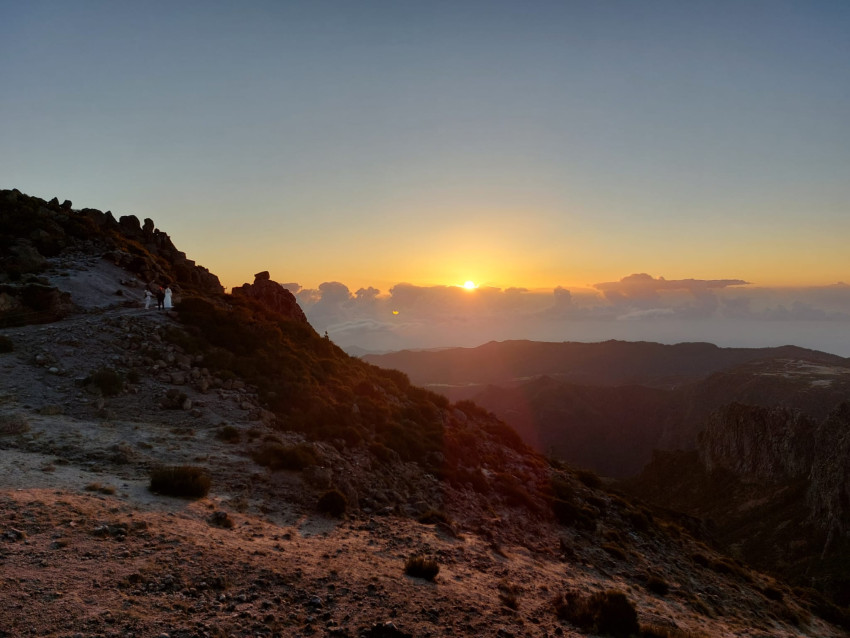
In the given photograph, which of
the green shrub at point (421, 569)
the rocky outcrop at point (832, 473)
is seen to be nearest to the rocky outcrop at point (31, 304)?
the green shrub at point (421, 569)

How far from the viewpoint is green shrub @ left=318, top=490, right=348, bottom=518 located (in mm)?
17391

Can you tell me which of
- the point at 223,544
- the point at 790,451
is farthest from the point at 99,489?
the point at 790,451

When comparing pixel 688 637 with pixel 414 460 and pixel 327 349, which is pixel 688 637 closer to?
pixel 414 460

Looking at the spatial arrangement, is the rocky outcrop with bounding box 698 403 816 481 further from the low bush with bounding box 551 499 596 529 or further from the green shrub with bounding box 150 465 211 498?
the green shrub with bounding box 150 465 211 498

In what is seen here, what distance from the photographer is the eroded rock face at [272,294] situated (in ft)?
166

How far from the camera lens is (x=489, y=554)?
722 inches

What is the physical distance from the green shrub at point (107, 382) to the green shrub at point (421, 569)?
15.6m

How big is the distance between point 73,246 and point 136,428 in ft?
93.2

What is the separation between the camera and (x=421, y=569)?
1409 centimetres

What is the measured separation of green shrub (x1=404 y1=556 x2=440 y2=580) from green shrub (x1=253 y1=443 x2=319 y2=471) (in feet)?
21.8

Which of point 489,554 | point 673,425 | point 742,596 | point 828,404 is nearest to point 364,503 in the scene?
point 489,554

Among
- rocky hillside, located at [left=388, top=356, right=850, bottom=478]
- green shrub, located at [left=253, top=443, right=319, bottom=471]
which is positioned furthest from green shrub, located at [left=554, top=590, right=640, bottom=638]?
rocky hillside, located at [left=388, top=356, right=850, bottom=478]

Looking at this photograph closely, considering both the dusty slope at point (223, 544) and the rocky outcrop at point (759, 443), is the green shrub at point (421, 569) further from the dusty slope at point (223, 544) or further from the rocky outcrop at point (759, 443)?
the rocky outcrop at point (759, 443)

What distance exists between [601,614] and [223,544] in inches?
421
